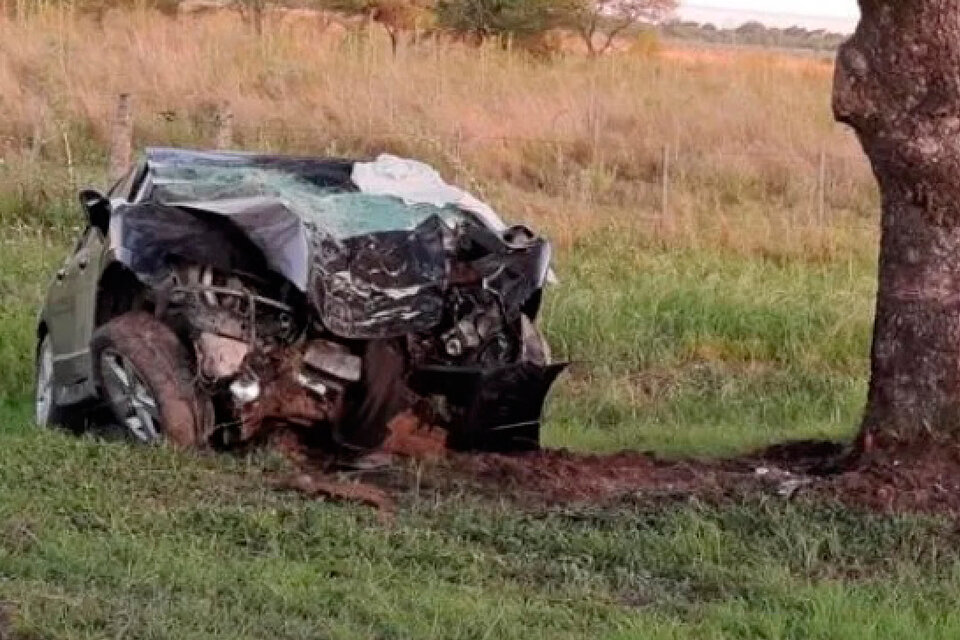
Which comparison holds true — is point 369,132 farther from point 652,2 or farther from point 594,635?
point 652,2

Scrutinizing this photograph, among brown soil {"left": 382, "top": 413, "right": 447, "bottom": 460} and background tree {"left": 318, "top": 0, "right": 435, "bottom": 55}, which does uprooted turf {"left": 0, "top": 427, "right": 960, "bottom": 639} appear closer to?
brown soil {"left": 382, "top": 413, "right": 447, "bottom": 460}

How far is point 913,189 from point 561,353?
5637 millimetres

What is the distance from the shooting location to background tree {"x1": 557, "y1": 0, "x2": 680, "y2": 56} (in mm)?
38125

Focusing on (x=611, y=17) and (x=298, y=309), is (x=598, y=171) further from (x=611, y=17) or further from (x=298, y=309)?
(x=611, y=17)

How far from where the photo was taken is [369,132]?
2288 centimetres

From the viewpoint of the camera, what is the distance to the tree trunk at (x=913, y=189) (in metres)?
8.01

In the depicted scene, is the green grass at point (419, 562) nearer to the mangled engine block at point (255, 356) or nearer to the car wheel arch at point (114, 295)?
the mangled engine block at point (255, 356)

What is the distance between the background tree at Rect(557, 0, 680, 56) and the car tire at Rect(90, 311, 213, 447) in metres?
28.9

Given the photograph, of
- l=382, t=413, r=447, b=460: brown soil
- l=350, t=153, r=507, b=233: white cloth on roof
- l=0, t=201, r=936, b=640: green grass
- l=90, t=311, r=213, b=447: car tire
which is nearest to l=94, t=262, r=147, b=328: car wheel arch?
l=90, t=311, r=213, b=447: car tire

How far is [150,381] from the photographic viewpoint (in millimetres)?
9047

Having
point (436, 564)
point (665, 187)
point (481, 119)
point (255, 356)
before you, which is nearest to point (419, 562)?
point (436, 564)

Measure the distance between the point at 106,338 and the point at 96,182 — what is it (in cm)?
951

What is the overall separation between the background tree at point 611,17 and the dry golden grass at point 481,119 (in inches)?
327

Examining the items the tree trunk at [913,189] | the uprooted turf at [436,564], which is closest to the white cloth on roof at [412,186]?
the uprooted turf at [436,564]
